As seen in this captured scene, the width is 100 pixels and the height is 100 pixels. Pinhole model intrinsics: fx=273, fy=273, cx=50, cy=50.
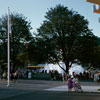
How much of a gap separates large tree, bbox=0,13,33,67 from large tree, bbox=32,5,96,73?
11.0 ft

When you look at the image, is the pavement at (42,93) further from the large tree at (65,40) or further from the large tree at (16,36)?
the large tree at (16,36)

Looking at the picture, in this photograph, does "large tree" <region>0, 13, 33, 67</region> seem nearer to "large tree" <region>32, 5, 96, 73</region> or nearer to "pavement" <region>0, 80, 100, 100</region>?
"large tree" <region>32, 5, 96, 73</region>

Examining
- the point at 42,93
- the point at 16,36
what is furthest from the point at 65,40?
the point at 42,93

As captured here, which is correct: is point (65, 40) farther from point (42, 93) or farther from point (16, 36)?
point (42, 93)

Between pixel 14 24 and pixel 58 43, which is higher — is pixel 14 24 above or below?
above

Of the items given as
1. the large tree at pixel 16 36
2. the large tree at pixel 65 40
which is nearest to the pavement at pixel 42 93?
the large tree at pixel 65 40

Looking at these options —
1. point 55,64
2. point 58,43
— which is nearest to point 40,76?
point 55,64

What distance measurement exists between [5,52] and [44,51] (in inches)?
376

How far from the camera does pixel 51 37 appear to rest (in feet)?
189

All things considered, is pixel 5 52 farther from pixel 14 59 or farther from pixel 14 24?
pixel 14 24

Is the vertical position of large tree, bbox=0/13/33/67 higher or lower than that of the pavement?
higher

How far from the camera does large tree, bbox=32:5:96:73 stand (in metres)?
55.5

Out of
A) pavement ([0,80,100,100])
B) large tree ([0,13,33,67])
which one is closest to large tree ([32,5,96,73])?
large tree ([0,13,33,67])

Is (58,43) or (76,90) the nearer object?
(76,90)
